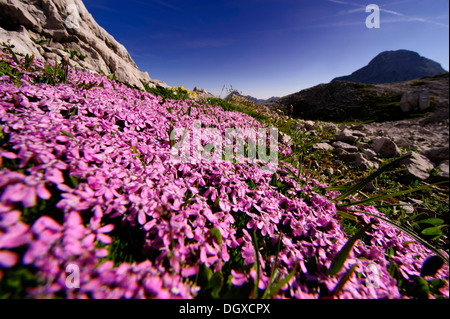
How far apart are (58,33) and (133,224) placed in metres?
8.88

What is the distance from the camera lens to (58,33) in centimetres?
630

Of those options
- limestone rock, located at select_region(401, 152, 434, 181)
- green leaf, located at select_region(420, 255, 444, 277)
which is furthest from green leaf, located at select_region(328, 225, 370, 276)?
limestone rock, located at select_region(401, 152, 434, 181)

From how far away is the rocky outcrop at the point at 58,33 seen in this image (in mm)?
5221

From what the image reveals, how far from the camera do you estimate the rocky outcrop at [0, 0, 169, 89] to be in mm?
5221

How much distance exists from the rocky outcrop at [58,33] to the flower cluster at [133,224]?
167 inches

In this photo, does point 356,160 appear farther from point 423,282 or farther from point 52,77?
point 52,77

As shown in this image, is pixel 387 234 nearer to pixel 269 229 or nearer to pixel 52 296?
pixel 269 229

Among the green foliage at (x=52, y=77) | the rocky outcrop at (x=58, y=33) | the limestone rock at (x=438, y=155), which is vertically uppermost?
the rocky outcrop at (x=58, y=33)

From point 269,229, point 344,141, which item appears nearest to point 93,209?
point 269,229

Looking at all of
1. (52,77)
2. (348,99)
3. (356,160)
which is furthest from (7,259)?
(348,99)

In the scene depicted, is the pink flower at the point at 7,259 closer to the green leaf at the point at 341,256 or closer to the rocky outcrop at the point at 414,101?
the green leaf at the point at 341,256

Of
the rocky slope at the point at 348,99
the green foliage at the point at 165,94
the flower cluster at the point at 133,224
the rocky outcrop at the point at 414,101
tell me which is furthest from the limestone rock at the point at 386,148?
the rocky outcrop at the point at 414,101

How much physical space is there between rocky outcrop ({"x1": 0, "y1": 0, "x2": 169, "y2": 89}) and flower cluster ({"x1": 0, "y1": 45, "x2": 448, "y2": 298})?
4.25m

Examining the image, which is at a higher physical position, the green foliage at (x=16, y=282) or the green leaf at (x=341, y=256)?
the green foliage at (x=16, y=282)
